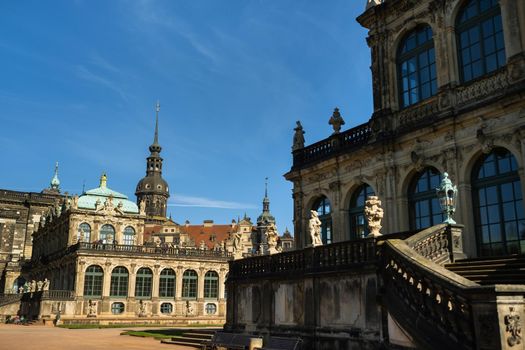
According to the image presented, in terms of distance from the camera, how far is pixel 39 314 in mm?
49875

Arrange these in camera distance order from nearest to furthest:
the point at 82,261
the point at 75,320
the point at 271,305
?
the point at 271,305 < the point at 75,320 < the point at 82,261

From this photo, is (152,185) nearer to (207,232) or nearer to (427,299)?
(207,232)

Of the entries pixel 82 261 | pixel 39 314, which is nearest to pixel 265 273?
pixel 39 314

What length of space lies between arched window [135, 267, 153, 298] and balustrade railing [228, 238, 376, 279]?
40.9 metres

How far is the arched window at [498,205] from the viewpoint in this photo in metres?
16.3

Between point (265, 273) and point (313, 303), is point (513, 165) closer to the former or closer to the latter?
point (313, 303)

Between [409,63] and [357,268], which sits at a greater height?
[409,63]

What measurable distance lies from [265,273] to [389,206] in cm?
549

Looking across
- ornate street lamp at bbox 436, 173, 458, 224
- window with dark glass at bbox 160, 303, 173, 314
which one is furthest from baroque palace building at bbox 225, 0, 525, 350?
window with dark glass at bbox 160, 303, 173, 314

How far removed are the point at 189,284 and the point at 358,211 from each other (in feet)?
147

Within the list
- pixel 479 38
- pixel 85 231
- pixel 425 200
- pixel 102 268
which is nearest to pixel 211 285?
pixel 102 268

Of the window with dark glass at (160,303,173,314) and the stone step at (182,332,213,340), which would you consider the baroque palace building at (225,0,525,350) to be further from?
the window with dark glass at (160,303,173,314)

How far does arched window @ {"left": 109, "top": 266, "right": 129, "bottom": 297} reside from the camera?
59094 mm

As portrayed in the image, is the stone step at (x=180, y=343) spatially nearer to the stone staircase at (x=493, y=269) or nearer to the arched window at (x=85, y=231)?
the stone staircase at (x=493, y=269)
